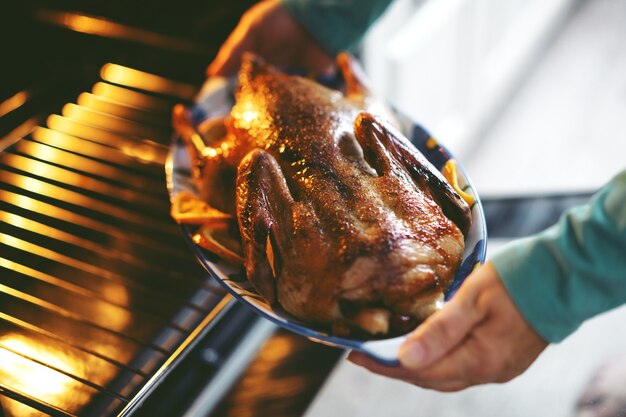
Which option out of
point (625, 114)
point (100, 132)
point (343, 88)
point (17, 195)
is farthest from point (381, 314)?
point (625, 114)

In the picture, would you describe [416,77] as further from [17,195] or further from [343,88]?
[17,195]

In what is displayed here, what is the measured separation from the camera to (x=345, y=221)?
101cm

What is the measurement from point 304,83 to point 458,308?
680 mm

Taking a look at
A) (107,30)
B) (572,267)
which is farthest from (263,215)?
(107,30)

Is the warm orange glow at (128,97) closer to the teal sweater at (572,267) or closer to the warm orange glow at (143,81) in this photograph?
the warm orange glow at (143,81)

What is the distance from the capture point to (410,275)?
3.11ft

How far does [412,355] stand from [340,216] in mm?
263

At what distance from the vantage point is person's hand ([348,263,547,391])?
914 mm

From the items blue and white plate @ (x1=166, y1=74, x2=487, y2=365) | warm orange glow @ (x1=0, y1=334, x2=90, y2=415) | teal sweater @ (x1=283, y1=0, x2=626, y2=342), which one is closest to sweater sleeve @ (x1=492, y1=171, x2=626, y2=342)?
teal sweater @ (x1=283, y1=0, x2=626, y2=342)

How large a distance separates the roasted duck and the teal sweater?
122 millimetres

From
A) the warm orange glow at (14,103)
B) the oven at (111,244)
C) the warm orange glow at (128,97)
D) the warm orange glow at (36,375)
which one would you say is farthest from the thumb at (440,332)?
the warm orange glow at (14,103)

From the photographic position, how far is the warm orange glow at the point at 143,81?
1.84m

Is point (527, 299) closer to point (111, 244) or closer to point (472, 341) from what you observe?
point (472, 341)

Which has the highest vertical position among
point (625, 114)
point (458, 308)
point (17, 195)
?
point (17, 195)
